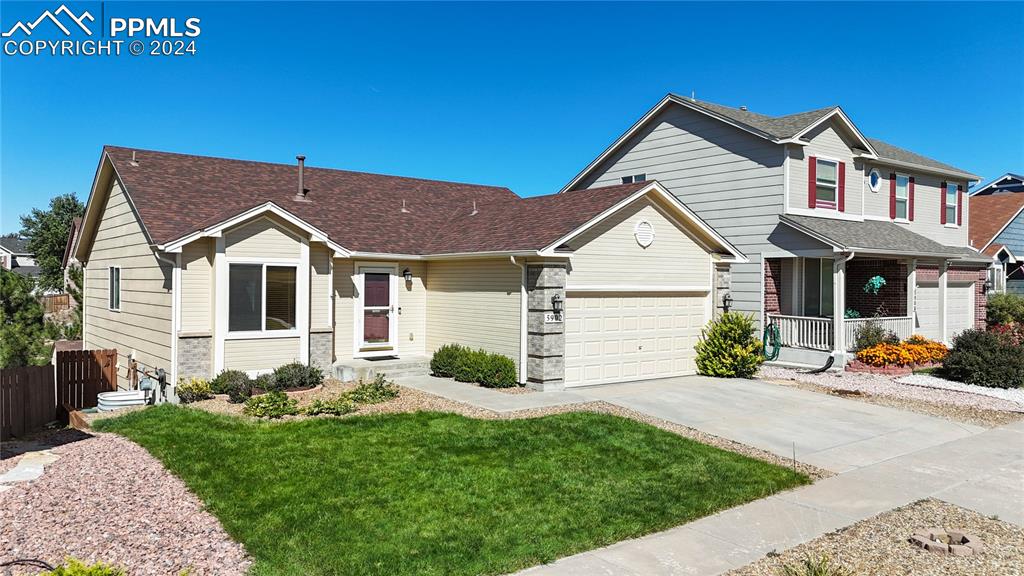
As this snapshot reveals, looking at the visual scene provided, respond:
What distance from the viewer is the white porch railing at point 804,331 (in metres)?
17.6

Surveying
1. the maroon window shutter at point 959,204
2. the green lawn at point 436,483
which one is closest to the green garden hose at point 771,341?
the green lawn at point 436,483

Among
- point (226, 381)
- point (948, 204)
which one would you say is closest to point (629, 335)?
point (226, 381)

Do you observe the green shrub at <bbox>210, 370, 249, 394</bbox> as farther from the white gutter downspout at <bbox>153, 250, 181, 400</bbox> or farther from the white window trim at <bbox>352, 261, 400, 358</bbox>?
the white window trim at <bbox>352, 261, 400, 358</bbox>

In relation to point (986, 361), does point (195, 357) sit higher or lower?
higher

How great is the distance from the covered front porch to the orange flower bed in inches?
20.5

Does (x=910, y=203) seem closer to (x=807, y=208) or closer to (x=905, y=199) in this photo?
(x=905, y=199)

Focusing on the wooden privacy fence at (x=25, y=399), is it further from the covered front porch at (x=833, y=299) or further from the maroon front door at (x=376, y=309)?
the covered front porch at (x=833, y=299)

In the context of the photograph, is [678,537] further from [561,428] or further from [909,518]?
[561,428]

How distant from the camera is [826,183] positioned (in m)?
19.2

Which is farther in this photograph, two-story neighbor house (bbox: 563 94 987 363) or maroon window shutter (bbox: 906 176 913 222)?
maroon window shutter (bbox: 906 176 913 222)

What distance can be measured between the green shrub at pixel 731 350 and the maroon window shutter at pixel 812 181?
5.06 m

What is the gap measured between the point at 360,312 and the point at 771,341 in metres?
10.9

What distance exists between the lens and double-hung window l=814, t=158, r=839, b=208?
745 inches

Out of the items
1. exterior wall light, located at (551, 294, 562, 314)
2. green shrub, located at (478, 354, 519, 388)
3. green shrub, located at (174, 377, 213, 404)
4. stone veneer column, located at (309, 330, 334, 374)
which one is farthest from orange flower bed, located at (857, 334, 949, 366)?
green shrub, located at (174, 377, 213, 404)
